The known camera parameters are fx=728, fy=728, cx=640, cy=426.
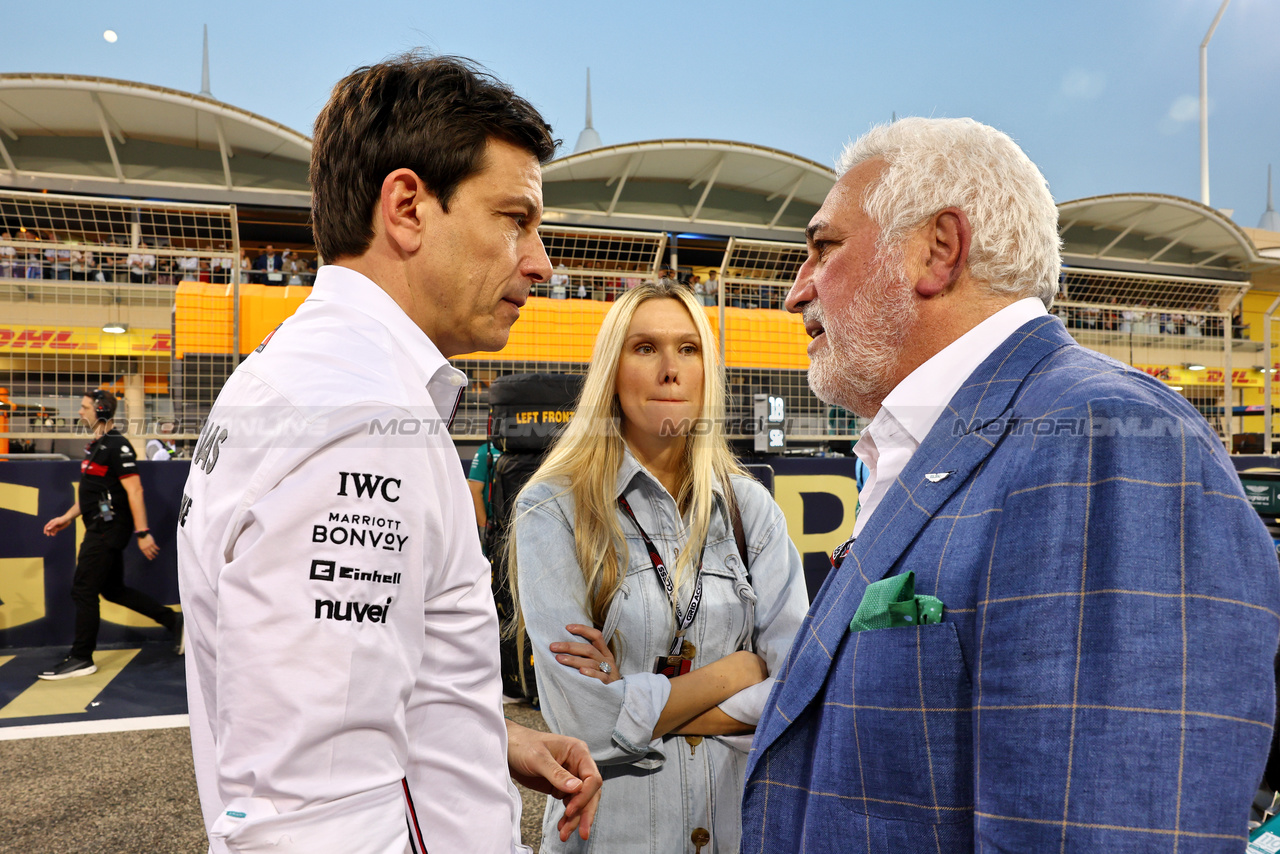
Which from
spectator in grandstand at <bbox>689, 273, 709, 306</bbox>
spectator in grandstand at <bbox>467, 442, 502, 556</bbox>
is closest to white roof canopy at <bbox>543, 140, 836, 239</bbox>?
spectator in grandstand at <bbox>689, 273, 709, 306</bbox>

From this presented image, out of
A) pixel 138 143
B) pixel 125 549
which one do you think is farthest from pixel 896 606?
pixel 138 143

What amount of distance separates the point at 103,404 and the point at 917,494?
659 centimetres

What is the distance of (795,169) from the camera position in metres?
19.6

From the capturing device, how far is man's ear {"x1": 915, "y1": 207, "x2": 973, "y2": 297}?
1.28 m

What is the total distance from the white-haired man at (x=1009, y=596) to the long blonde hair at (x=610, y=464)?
33.8 inches

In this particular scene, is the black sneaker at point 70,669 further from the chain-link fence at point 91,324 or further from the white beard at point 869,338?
the white beard at point 869,338

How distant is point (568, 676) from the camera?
185 centimetres

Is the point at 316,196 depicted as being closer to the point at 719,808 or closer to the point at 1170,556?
the point at 1170,556

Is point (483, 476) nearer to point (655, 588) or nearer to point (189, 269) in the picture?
point (655, 588)

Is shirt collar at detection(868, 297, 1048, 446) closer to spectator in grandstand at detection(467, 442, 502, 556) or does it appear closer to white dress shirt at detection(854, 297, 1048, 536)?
white dress shirt at detection(854, 297, 1048, 536)

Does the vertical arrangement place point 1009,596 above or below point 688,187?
below

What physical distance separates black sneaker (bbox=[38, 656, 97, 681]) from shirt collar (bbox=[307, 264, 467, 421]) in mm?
5875

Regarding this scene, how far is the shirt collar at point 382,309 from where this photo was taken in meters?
1.15

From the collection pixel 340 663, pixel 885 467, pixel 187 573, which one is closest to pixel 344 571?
pixel 340 663
